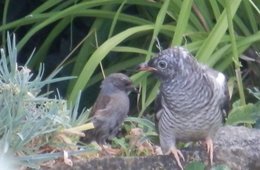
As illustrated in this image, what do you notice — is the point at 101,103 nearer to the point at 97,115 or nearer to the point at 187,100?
the point at 97,115

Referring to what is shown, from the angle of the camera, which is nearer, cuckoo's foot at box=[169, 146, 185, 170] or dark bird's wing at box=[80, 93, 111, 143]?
cuckoo's foot at box=[169, 146, 185, 170]

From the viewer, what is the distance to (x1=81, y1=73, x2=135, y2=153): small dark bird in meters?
6.01

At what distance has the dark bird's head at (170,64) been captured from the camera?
4977mm

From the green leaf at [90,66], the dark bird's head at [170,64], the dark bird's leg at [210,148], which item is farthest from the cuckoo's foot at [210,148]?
the green leaf at [90,66]

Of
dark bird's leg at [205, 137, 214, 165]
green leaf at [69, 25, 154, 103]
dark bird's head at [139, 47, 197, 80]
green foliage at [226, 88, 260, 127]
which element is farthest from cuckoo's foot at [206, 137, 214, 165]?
green leaf at [69, 25, 154, 103]

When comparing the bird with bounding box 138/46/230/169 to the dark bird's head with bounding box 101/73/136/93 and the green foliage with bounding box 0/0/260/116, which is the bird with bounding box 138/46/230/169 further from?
the dark bird's head with bounding box 101/73/136/93

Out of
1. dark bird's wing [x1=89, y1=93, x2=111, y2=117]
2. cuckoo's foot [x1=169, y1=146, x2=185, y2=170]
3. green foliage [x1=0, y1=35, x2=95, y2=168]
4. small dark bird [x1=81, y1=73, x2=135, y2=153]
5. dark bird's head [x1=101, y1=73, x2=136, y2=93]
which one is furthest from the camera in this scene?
dark bird's head [x1=101, y1=73, x2=136, y2=93]

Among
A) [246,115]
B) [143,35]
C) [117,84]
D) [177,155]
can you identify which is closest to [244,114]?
[246,115]

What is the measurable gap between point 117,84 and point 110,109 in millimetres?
262

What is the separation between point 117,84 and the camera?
6293mm

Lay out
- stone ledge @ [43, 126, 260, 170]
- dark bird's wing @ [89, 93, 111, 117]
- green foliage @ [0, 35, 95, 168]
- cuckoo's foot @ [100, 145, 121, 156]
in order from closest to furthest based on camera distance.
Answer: green foliage @ [0, 35, 95, 168], stone ledge @ [43, 126, 260, 170], cuckoo's foot @ [100, 145, 121, 156], dark bird's wing @ [89, 93, 111, 117]

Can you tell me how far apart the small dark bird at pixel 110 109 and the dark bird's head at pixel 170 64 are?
3.31 ft

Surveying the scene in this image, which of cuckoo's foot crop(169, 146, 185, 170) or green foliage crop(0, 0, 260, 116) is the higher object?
green foliage crop(0, 0, 260, 116)

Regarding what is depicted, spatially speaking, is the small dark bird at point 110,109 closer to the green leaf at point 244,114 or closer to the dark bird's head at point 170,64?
the green leaf at point 244,114
